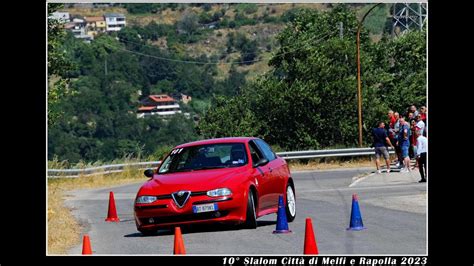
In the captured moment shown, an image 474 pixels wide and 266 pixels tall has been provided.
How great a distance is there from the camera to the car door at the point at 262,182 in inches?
746

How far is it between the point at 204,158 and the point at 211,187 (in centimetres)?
129

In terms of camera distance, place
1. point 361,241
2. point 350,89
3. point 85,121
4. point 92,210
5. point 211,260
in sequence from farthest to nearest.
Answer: point 85,121
point 350,89
point 92,210
point 361,241
point 211,260

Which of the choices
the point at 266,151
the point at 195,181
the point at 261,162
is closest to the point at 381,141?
the point at 266,151

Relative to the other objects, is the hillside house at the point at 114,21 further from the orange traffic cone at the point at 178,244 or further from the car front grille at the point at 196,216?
the orange traffic cone at the point at 178,244

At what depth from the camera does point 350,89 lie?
6188 cm

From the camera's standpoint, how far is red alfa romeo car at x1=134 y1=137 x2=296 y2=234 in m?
18.1

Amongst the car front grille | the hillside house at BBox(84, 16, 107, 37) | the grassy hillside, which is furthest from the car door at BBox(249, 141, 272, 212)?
the hillside house at BBox(84, 16, 107, 37)

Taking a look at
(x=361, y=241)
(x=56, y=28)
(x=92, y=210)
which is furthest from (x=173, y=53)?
(x=361, y=241)

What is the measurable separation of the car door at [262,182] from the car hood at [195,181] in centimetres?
28

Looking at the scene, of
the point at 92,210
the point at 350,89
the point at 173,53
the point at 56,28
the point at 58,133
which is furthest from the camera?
the point at 173,53
